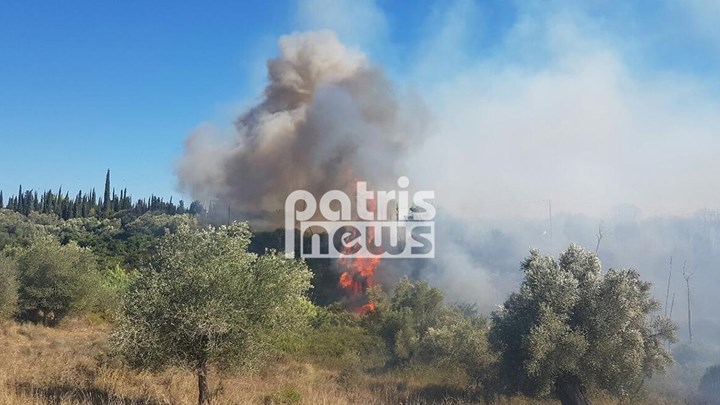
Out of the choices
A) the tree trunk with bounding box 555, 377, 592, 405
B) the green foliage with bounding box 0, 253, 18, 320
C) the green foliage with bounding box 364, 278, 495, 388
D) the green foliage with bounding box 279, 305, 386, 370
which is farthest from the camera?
the green foliage with bounding box 0, 253, 18, 320

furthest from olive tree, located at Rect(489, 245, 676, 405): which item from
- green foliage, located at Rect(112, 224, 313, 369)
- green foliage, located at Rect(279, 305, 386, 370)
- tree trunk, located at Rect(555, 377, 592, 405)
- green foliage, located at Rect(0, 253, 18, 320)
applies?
green foliage, located at Rect(0, 253, 18, 320)

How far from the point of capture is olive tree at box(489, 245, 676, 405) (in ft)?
54.2

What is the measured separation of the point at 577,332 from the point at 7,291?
31.4 m

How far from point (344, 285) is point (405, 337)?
2351cm

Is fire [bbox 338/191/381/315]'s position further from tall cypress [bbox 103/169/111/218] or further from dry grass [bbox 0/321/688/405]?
tall cypress [bbox 103/169/111/218]

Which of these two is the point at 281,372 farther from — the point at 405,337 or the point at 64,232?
the point at 64,232

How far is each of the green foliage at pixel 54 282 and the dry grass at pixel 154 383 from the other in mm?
7374

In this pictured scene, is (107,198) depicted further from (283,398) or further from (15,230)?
(283,398)

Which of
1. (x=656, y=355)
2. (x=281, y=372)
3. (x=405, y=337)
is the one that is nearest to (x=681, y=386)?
(x=656, y=355)

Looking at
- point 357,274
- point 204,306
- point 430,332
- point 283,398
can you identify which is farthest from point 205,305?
point 357,274

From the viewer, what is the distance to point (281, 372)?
23.4 m

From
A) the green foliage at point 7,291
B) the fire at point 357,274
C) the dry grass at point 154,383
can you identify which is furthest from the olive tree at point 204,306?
the fire at point 357,274

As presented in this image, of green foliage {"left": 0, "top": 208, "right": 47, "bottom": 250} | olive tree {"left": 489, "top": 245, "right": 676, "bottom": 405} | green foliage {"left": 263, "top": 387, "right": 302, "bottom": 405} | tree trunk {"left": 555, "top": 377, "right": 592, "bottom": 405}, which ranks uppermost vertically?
green foliage {"left": 0, "top": 208, "right": 47, "bottom": 250}

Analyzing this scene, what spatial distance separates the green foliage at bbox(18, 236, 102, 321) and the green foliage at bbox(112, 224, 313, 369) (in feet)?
89.4
